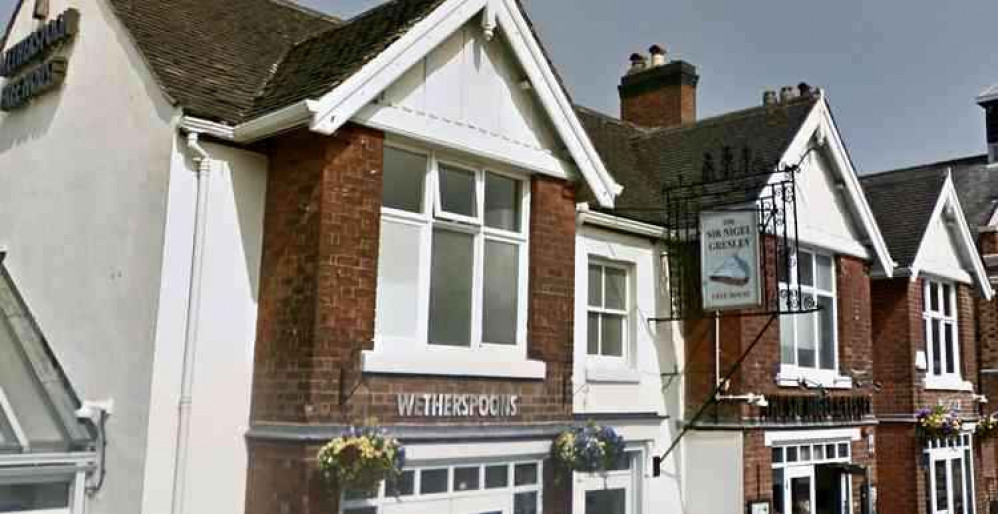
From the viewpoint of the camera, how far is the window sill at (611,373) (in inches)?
440

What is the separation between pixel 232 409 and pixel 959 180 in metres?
19.5

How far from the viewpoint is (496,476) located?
29.6 ft

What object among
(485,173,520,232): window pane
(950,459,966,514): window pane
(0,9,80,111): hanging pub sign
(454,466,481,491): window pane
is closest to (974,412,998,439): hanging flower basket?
(950,459,966,514): window pane

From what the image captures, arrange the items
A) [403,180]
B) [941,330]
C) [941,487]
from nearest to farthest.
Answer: [403,180] → [941,487] → [941,330]

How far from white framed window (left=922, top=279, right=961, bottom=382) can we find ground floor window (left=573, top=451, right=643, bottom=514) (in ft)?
24.1

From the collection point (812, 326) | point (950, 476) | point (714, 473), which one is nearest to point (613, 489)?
point (714, 473)

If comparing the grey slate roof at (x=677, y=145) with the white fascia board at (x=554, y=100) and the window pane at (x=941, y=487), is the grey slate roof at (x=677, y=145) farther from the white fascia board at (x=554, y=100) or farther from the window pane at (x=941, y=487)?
the window pane at (x=941, y=487)

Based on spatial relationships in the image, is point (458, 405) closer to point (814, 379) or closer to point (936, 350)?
point (814, 379)

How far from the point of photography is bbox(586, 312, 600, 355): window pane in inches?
458

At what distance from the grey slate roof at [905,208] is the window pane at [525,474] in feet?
29.8

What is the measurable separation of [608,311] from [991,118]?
16563 mm

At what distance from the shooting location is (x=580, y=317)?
11.2 m

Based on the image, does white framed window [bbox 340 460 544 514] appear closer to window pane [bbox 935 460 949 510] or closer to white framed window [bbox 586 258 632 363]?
Result: white framed window [bbox 586 258 632 363]

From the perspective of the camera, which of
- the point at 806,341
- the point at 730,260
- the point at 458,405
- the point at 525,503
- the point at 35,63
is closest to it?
the point at 458,405
